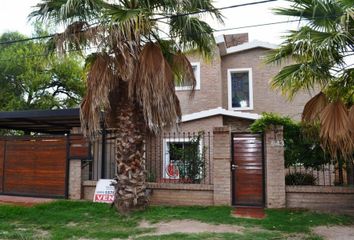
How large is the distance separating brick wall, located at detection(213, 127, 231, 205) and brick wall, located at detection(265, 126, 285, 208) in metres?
1.07

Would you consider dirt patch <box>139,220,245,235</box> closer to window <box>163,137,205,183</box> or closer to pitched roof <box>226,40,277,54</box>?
window <box>163,137,205,183</box>

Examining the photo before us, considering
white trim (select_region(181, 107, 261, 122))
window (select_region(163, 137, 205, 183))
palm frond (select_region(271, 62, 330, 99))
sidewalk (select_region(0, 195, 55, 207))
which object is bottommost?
sidewalk (select_region(0, 195, 55, 207))

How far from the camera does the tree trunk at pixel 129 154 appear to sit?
1016 centimetres

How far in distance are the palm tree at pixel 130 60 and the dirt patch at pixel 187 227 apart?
1.22 m

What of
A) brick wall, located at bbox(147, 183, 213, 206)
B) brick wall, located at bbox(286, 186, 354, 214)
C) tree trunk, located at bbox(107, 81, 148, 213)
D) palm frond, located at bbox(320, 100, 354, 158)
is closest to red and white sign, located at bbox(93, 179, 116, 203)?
brick wall, located at bbox(147, 183, 213, 206)

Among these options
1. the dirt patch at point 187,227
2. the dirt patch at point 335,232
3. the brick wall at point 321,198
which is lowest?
the dirt patch at point 335,232

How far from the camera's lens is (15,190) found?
44.7 feet

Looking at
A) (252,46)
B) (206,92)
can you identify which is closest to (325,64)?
(206,92)

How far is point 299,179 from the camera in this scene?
37.9 feet

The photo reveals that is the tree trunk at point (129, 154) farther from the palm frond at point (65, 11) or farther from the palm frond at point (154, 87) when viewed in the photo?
the palm frond at point (65, 11)

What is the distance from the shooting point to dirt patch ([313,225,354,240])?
8141 mm

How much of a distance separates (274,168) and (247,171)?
0.82m

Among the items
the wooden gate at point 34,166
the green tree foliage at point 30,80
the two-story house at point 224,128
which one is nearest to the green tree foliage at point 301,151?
the two-story house at point 224,128

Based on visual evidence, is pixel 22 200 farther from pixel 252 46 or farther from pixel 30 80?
pixel 30 80
